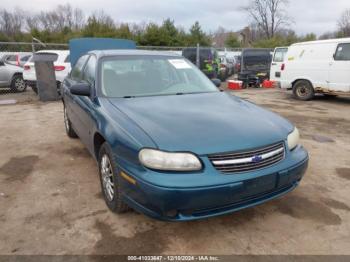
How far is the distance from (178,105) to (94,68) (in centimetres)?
130

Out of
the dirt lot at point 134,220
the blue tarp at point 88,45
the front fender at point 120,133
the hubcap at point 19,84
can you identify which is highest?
the blue tarp at point 88,45

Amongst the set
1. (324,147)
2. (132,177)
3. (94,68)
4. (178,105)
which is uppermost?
(94,68)

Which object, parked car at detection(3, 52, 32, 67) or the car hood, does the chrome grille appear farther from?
parked car at detection(3, 52, 32, 67)

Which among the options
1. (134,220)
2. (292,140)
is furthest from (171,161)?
(292,140)

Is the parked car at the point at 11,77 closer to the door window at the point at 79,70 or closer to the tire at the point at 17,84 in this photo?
the tire at the point at 17,84

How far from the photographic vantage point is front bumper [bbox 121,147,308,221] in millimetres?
2277

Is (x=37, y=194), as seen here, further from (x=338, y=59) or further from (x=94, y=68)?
(x=338, y=59)

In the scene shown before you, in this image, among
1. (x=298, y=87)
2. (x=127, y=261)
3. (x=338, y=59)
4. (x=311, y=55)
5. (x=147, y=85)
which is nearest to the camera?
(x=127, y=261)

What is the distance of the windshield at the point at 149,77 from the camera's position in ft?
11.6

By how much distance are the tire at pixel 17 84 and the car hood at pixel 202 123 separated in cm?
1026

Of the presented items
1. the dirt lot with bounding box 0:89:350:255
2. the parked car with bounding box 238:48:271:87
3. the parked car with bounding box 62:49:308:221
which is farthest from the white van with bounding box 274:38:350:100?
the parked car with bounding box 62:49:308:221

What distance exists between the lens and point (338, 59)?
9.16 meters

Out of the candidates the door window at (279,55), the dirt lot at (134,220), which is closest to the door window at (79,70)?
the dirt lot at (134,220)

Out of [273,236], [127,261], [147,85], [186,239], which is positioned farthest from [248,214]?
[147,85]
